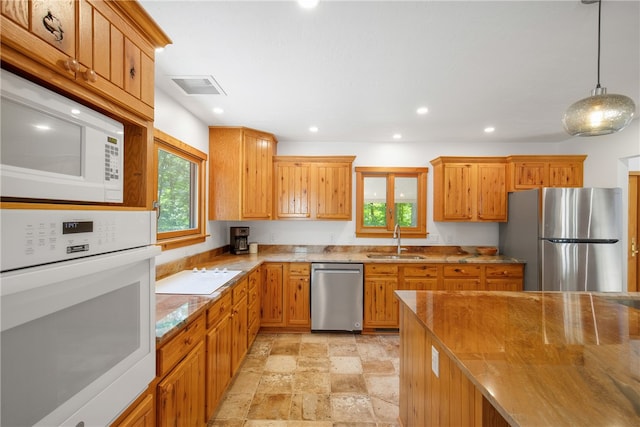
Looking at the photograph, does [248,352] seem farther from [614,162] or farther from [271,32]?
[614,162]

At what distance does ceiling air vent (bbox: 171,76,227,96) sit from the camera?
214 cm

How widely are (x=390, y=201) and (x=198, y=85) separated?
9.57 ft

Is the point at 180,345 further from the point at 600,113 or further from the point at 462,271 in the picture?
the point at 462,271

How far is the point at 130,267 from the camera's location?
0.95 m

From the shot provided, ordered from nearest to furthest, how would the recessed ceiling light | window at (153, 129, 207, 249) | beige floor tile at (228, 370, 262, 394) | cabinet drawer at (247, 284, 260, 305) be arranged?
the recessed ceiling light
beige floor tile at (228, 370, 262, 394)
window at (153, 129, 207, 249)
cabinet drawer at (247, 284, 260, 305)

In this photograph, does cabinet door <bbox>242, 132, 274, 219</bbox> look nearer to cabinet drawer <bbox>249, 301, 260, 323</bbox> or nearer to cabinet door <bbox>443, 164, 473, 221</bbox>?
cabinet drawer <bbox>249, 301, 260, 323</bbox>

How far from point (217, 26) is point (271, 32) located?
12.3 inches

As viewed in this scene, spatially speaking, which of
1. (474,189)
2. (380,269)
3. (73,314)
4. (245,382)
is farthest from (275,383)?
(474,189)

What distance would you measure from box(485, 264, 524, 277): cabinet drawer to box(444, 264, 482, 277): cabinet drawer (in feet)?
0.44

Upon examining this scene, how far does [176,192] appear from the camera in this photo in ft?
9.10

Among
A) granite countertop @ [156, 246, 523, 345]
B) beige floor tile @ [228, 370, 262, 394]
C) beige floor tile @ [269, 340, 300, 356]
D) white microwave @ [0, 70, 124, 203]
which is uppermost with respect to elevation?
white microwave @ [0, 70, 124, 203]

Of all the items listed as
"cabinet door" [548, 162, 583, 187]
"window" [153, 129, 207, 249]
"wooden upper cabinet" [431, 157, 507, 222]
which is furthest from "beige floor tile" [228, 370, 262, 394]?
"cabinet door" [548, 162, 583, 187]

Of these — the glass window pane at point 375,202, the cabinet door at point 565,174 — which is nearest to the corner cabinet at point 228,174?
the glass window pane at point 375,202

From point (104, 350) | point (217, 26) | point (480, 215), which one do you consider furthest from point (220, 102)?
point (480, 215)
